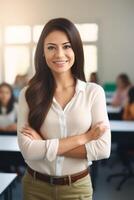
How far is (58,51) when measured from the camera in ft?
5.51

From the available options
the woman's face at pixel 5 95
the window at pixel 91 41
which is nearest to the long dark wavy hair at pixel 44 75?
the woman's face at pixel 5 95

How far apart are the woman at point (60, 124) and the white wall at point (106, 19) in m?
7.74

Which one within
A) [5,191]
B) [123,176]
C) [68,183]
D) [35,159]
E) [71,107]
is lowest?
[123,176]

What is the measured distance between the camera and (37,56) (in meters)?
1.78

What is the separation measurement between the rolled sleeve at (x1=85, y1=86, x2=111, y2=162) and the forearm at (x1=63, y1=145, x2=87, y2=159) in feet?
0.07

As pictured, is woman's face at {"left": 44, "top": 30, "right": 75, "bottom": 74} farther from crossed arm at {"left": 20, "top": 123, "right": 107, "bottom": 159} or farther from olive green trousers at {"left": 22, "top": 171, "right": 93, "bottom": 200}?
olive green trousers at {"left": 22, "top": 171, "right": 93, "bottom": 200}

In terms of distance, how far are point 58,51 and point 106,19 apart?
7924mm

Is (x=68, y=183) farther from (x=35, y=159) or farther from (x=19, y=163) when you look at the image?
(x=19, y=163)

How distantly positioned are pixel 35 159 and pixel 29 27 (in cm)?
829

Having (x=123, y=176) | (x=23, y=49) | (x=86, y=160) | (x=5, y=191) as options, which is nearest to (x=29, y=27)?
(x=23, y=49)

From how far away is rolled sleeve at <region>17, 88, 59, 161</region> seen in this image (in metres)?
1.68

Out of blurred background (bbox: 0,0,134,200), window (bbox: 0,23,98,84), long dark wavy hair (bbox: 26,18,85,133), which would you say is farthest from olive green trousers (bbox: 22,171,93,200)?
window (bbox: 0,23,98,84)

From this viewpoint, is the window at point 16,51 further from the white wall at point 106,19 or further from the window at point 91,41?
the window at point 91,41

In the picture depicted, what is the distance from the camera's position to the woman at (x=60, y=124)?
5.53ft
